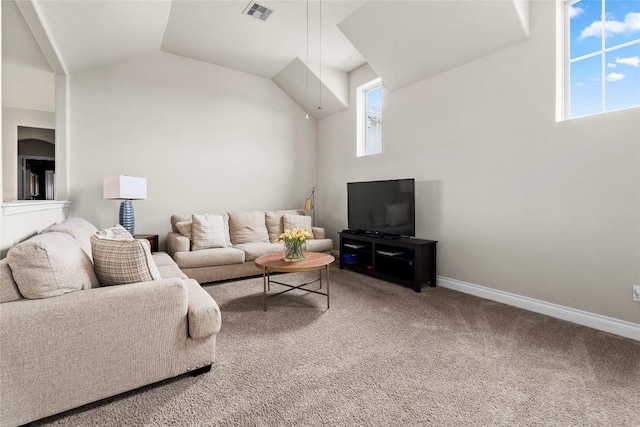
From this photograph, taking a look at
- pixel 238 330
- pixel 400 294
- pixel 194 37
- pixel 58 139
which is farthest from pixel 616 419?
pixel 58 139

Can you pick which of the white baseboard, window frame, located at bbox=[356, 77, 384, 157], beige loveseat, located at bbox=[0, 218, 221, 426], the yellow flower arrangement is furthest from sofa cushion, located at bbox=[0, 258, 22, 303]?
window frame, located at bbox=[356, 77, 384, 157]

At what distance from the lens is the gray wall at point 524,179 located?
2.40 meters

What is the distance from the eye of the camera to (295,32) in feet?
13.0

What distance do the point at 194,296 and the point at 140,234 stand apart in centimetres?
279

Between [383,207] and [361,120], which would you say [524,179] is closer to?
[383,207]

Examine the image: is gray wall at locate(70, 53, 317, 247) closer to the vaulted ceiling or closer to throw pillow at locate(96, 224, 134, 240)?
the vaulted ceiling

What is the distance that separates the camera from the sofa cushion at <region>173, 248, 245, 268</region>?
3664 mm

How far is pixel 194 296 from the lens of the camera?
2.02 metres

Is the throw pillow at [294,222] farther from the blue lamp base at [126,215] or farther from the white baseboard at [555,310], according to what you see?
the white baseboard at [555,310]

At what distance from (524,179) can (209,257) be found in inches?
139

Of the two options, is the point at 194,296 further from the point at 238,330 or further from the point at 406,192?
the point at 406,192

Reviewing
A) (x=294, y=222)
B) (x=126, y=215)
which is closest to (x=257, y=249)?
(x=294, y=222)

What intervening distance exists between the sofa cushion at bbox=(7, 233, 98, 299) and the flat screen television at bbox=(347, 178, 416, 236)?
3.17m

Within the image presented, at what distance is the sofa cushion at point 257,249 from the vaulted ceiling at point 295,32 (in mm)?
2708
